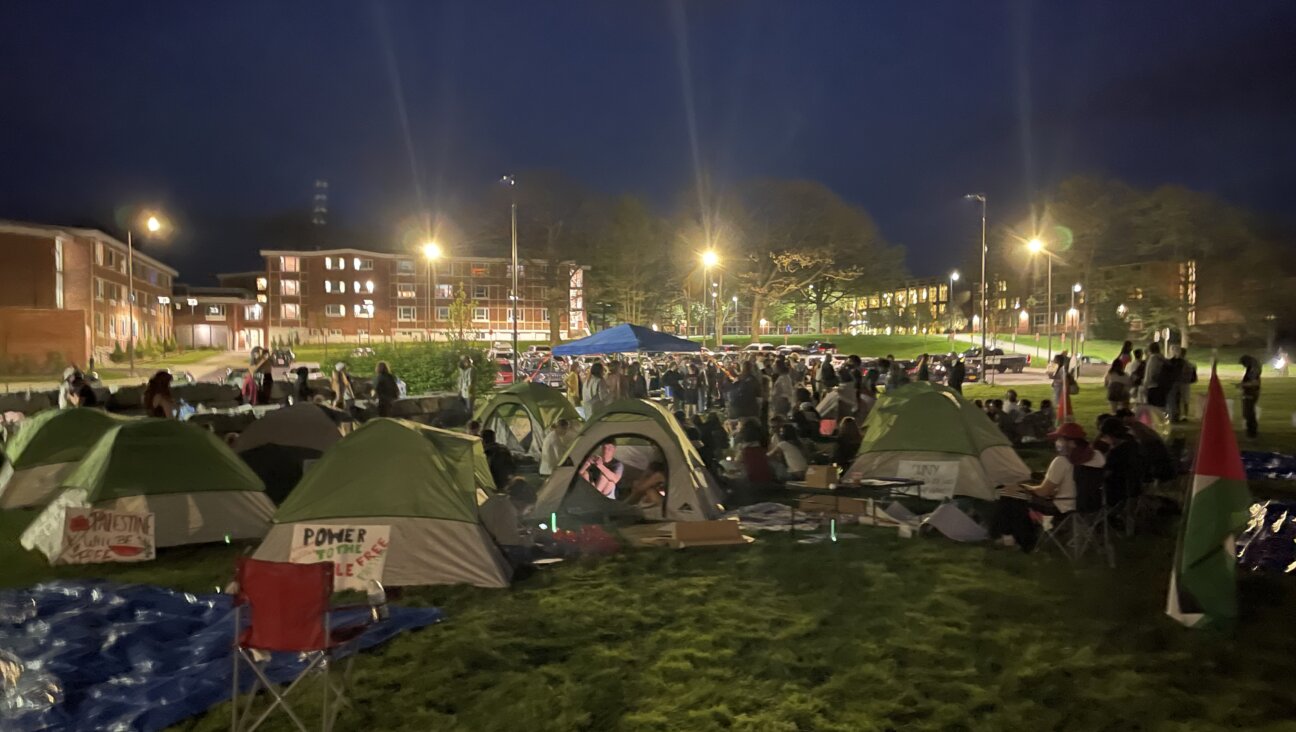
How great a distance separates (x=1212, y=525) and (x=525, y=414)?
11.9 m

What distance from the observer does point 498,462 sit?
11711 mm

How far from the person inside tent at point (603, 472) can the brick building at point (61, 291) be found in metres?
38.9

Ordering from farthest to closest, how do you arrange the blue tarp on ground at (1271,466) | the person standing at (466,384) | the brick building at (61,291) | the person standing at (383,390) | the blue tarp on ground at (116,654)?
the brick building at (61,291) → the person standing at (466,384) → the person standing at (383,390) → the blue tarp on ground at (1271,466) → the blue tarp on ground at (116,654)

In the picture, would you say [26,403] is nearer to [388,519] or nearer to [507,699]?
[388,519]

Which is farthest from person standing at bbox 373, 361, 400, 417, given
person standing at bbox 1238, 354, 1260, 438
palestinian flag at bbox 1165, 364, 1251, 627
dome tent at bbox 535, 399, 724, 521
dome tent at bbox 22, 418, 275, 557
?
person standing at bbox 1238, 354, 1260, 438

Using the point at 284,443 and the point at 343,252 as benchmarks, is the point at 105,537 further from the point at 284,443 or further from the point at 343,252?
the point at 343,252

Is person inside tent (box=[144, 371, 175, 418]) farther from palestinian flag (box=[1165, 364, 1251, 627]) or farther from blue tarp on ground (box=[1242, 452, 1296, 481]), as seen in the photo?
blue tarp on ground (box=[1242, 452, 1296, 481])

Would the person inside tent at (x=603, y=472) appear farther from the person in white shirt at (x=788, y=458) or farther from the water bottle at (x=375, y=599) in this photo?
the water bottle at (x=375, y=599)

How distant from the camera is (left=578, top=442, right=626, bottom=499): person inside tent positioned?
36.9 ft

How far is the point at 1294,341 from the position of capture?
50.6m

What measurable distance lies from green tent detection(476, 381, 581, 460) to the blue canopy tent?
4716mm

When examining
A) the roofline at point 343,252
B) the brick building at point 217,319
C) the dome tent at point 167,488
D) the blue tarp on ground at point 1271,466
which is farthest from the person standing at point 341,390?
the brick building at point 217,319

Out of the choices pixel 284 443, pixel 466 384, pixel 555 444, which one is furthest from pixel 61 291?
pixel 555 444

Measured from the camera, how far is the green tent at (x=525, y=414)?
15305 mm
